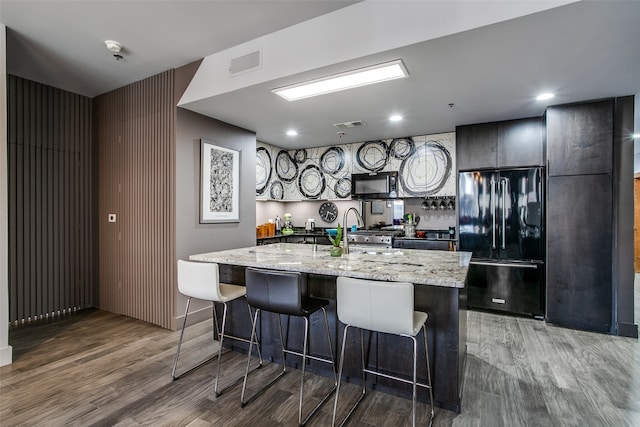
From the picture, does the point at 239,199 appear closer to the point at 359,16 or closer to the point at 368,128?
the point at 368,128

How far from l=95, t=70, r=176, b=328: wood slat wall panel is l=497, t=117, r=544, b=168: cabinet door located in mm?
4026

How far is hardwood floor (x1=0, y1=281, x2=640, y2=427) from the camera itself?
6.52ft

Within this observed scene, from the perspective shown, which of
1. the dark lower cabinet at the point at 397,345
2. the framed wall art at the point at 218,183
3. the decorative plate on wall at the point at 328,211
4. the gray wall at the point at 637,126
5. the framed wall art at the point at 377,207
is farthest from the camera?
the decorative plate on wall at the point at 328,211

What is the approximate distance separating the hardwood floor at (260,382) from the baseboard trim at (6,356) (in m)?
0.06

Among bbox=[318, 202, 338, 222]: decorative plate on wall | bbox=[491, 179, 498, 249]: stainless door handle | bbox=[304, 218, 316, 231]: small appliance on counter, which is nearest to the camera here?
bbox=[491, 179, 498, 249]: stainless door handle

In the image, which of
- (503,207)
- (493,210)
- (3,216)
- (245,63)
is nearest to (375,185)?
(493,210)

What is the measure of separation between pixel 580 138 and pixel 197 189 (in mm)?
4346

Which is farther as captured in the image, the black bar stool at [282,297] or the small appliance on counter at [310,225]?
the small appliance on counter at [310,225]

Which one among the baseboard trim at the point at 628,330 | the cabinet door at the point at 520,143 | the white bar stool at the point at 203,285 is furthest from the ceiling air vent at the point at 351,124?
the baseboard trim at the point at 628,330

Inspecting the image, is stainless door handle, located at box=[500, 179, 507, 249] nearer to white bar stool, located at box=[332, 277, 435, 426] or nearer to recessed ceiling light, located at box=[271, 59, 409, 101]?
recessed ceiling light, located at box=[271, 59, 409, 101]

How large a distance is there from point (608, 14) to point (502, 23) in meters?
0.62

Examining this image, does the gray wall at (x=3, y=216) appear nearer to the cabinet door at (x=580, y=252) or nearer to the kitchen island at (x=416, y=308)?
the kitchen island at (x=416, y=308)

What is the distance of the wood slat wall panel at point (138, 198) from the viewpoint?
3.58 meters

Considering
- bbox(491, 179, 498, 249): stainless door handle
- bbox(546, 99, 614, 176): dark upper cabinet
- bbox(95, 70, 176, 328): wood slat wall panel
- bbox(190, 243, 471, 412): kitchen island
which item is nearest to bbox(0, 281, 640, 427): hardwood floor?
bbox(190, 243, 471, 412): kitchen island
